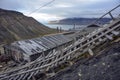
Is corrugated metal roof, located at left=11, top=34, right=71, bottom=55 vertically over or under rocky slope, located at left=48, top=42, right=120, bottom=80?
under

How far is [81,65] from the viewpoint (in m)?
7.17

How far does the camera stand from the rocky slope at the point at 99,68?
6116mm

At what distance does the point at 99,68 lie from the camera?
652 cm

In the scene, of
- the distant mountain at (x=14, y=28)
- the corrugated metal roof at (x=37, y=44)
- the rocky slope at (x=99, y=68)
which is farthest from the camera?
the distant mountain at (x=14, y=28)

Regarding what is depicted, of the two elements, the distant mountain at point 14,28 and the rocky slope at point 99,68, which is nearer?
the rocky slope at point 99,68

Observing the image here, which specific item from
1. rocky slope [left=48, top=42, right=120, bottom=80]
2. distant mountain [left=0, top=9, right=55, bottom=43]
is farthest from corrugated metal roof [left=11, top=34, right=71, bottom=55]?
distant mountain [left=0, top=9, right=55, bottom=43]

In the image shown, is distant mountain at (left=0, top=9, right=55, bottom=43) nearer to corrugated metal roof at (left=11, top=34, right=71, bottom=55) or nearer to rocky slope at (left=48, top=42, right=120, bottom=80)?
corrugated metal roof at (left=11, top=34, right=71, bottom=55)

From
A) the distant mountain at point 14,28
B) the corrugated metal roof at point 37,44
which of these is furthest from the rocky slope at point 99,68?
the distant mountain at point 14,28

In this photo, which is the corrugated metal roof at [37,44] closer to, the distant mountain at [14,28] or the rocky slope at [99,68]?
the rocky slope at [99,68]

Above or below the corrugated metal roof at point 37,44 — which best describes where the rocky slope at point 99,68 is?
above

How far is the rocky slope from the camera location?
612 centimetres

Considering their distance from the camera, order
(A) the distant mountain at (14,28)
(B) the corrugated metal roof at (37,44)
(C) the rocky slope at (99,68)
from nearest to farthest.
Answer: (C) the rocky slope at (99,68), (B) the corrugated metal roof at (37,44), (A) the distant mountain at (14,28)

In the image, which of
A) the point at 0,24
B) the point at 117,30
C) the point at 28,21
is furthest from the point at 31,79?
the point at 28,21

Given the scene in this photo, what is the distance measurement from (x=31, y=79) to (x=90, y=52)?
3012 mm
